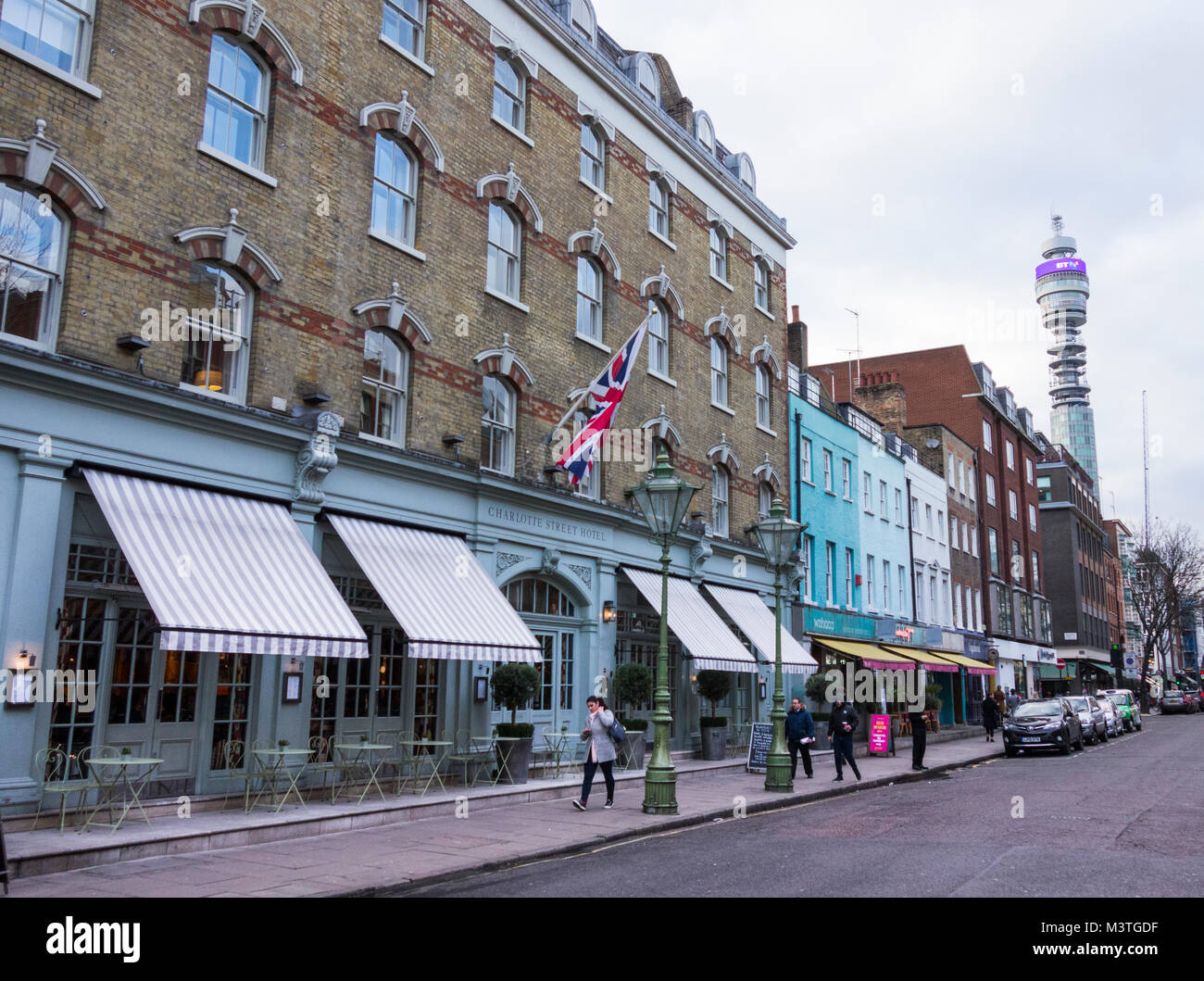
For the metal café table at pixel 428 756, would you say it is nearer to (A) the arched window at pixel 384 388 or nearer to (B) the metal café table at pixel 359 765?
(B) the metal café table at pixel 359 765

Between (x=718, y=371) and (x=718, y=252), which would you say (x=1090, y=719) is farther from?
(x=718, y=252)

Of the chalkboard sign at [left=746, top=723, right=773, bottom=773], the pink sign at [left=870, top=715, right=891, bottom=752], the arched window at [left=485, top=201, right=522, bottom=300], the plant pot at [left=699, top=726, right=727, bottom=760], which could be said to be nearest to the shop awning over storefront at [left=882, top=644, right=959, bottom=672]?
the pink sign at [left=870, top=715, right=891, bottom=752]

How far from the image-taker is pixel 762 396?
29.3 m

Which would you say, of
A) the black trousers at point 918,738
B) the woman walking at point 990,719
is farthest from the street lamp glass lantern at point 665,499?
the woman walking at point 990,719

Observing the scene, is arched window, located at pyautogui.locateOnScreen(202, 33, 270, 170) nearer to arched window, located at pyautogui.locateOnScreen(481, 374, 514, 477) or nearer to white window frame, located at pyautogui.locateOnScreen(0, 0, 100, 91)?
white window frame, located at pyautogui.locateOnScreen(0, 0, 100, 91)

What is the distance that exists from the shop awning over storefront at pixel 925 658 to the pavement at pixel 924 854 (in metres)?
17.8

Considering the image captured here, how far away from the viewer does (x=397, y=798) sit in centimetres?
1456

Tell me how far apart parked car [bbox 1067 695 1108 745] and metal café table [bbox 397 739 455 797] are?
78.9 feet

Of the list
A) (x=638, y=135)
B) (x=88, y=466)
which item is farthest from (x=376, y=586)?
(x=638, y=135)

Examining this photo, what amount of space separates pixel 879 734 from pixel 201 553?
783 inches

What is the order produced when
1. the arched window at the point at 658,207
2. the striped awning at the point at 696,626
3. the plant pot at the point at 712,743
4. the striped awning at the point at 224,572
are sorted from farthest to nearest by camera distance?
the arched window at the point at 658,207 → the plant pot at the point at 712,743 → the striped awning at the point at 696,626 → the striped awning at the point at 224,572

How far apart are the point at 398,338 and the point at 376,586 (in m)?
4.45

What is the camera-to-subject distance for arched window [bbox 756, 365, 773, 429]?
95.2ft

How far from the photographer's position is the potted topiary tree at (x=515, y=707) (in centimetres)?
1675
